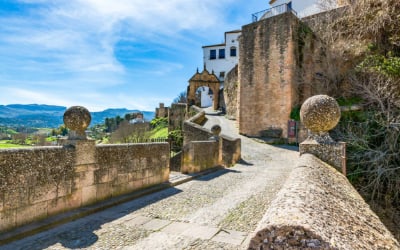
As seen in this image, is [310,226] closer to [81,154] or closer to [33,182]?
[33,182]

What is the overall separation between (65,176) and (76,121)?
99 centimetres

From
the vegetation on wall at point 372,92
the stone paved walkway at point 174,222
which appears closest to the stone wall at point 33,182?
the stone paved walkway at point 174,222

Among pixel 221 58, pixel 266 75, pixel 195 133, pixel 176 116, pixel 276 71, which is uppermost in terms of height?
pixel 221 58

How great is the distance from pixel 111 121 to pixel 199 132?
6151 centimetres

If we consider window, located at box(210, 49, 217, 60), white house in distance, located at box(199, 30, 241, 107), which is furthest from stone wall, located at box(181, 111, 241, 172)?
window, located at box(210, 49, 217, 60)

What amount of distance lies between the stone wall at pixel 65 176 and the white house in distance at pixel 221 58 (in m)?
40.0

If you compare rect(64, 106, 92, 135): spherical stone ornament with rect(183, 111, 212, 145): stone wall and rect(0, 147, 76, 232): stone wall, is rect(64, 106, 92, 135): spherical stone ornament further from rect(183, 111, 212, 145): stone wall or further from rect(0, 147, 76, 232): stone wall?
rect(183, 111, 212, 145): stone wall

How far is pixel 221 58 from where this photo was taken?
47.2 metres

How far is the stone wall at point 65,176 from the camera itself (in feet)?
12.3

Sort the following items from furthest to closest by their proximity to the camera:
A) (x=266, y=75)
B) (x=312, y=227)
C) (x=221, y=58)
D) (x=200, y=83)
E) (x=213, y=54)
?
(x=213, y=54) < (x=221, y=58) < (x=200, y=83) < (x=266, y=75) < (x=312, y=227)

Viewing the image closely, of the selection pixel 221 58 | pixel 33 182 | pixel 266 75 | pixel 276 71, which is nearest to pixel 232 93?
pixel 266 75

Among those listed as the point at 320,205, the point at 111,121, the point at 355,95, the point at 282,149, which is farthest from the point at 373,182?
the point at 111,121

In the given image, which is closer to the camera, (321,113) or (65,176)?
(321,113)

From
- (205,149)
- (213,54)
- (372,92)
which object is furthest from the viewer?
(213,54)
